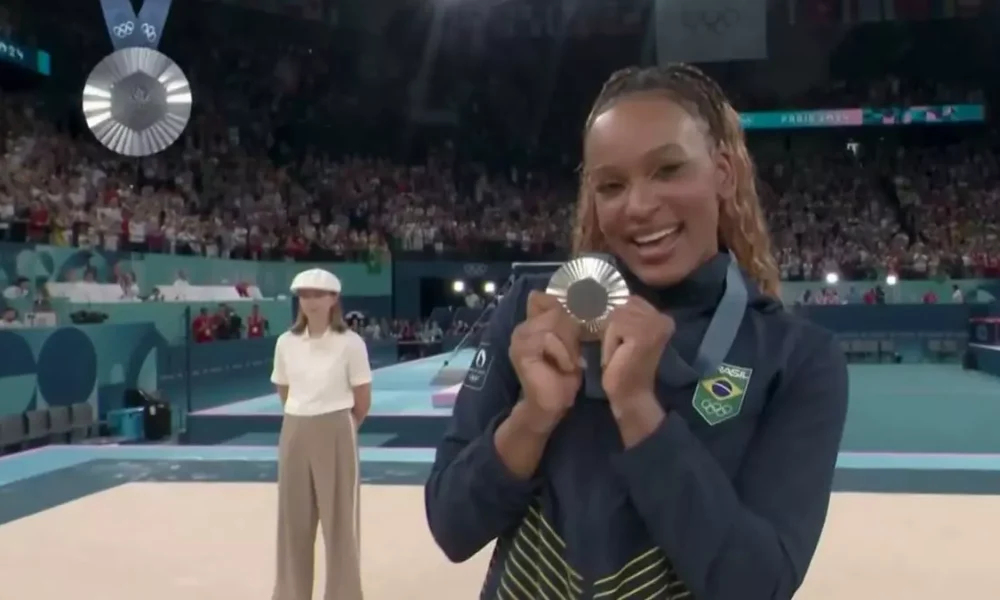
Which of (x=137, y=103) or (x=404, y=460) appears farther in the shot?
(x=404, y=460)

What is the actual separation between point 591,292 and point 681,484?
0.21 meters

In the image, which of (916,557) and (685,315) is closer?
(685,315)

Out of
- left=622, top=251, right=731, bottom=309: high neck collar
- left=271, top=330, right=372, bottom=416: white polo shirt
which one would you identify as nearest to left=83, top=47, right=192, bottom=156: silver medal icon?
left=271, top=330, right=372, bottom=416: white polo shirt

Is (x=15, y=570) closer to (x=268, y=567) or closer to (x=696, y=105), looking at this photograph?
(x=268, y=567)

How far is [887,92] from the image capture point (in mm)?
25281

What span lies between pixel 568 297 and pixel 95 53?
67.6 ft

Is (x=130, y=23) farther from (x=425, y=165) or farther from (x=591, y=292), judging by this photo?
(x=425, y=165)

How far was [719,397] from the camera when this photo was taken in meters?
1.06

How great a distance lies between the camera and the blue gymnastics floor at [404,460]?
23.3ft

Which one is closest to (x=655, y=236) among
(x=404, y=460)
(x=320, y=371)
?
(x=320, y=371)

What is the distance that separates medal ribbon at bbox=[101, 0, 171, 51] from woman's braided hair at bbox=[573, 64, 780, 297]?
6597 mm

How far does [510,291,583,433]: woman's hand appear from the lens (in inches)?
39.2

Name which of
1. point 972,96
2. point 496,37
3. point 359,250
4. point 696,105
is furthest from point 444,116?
point 696,105
